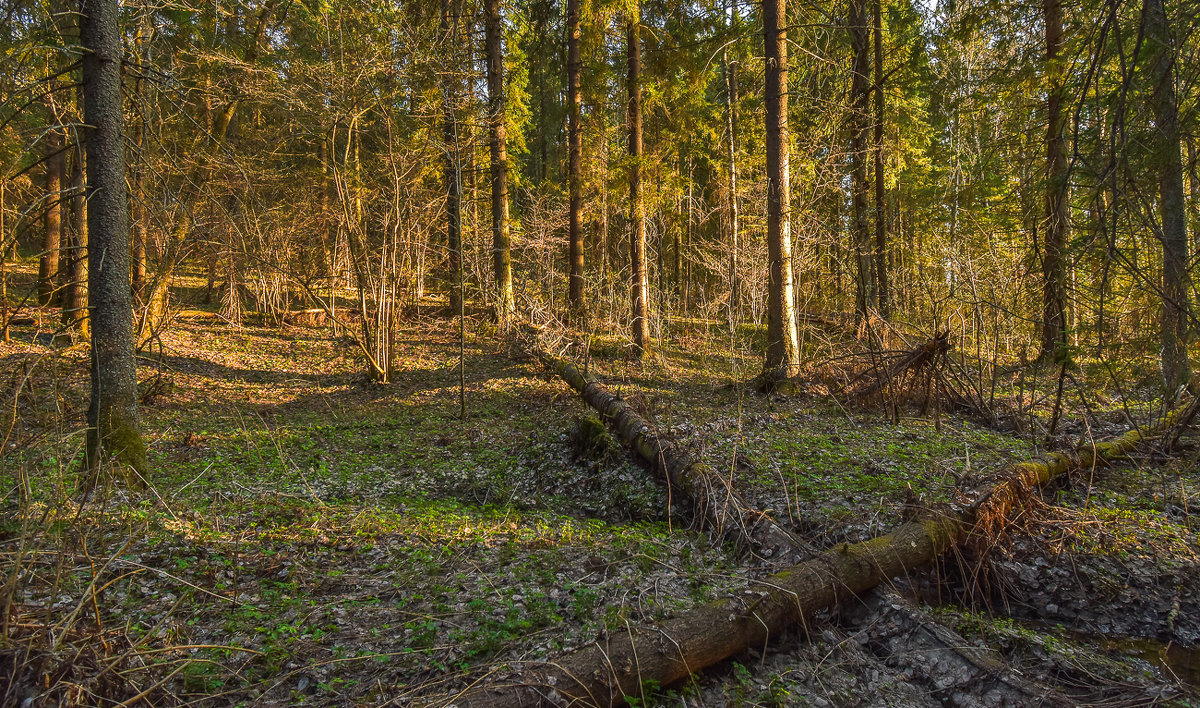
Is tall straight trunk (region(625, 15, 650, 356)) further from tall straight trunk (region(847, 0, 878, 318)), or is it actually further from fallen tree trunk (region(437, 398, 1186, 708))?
fallen tree trunk (region(437, 398, 1186, 708))

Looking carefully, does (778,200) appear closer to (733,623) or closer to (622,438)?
(622,438)

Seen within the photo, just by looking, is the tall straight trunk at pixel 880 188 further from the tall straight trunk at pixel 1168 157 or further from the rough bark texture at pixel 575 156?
the rough bark texture at pixel 575 156

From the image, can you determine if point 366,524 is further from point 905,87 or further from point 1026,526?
point 905,87

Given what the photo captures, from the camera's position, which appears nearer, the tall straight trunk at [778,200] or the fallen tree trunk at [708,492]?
the fallen tree trunk at [708,492]

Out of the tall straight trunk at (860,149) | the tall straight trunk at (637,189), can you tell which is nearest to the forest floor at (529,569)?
the tall straight trunk at (637,189)

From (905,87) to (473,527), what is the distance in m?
14.5

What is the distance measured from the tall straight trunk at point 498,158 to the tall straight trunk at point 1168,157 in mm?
11646

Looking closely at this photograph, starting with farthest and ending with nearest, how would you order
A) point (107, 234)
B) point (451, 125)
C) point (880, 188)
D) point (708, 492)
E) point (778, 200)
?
point (880, 188) → point (451, 125) → point (778, 200) → point (708, 492) → point (107, 234)

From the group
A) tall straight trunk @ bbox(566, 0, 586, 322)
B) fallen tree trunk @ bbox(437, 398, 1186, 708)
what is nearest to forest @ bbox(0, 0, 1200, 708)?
fallen tree trunk @ bbox(437, 398, 1186, 708)

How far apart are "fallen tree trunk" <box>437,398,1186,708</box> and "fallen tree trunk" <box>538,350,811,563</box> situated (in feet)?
1.62

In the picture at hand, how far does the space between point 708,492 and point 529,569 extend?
1.78 m

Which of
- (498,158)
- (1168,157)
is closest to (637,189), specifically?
(498,158)

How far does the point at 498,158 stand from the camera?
51.5ft

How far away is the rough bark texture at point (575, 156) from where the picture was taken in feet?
46.4
